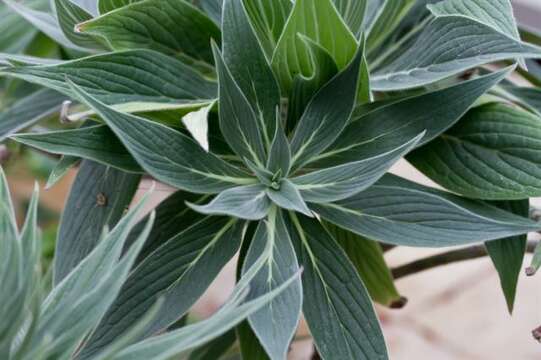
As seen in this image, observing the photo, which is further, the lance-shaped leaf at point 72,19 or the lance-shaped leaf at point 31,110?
the lance-shaped leaf at point 31,110

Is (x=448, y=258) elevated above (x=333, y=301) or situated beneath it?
situated beneath

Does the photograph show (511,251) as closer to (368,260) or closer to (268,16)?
(368,260)

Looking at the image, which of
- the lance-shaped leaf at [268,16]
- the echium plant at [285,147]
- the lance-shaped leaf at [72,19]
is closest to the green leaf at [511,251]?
the echium plant at [285,147]

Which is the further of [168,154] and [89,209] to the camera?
[89,209]

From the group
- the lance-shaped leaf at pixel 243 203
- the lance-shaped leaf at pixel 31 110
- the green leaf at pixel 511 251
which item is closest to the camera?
the lance-shaped leaf at pixel 243 203

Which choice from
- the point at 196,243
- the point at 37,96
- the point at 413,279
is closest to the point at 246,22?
the point at 196,243

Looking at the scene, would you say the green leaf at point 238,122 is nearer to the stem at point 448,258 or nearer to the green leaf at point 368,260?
the green leaf at point 368,260

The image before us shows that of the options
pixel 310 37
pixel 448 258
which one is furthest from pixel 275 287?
pixel 448 258
